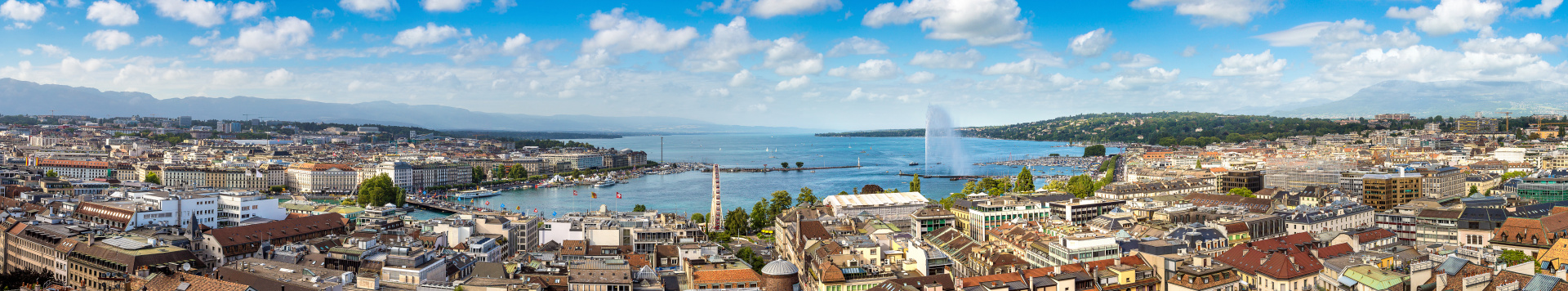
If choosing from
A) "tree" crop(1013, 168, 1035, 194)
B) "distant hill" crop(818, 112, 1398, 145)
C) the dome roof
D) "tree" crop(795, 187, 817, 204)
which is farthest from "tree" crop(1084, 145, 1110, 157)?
the dome roof

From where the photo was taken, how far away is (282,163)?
57.8m

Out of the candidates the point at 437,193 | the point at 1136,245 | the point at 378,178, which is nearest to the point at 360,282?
the point at 1136,245

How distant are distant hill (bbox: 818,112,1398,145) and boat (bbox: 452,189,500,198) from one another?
57.3 m

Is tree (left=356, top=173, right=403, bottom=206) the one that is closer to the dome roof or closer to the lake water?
the lake water

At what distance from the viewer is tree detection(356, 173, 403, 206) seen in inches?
1566

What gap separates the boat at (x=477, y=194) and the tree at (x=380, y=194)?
7194 mm

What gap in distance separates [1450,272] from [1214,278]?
3515 millimetres

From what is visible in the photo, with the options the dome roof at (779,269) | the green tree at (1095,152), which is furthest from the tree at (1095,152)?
the dome roof at (779,269)

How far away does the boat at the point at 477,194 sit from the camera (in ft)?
163

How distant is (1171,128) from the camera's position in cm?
10931

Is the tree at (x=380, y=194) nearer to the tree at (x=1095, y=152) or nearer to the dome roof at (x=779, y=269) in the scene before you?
the dome roof at (x=779, y=269)

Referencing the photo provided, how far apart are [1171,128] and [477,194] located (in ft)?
272

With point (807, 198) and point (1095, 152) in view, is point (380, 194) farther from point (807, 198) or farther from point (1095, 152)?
point (1095, 152)

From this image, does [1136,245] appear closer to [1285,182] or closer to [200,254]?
[200,254]
